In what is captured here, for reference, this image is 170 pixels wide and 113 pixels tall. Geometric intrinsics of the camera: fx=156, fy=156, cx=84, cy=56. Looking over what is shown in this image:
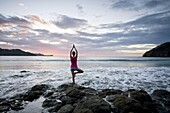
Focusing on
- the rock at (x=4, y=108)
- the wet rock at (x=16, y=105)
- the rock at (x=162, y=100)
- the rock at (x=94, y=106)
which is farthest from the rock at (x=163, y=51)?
the rock at (x=4, y=108)

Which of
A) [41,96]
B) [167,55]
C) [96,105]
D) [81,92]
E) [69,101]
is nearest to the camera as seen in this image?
[96,105]

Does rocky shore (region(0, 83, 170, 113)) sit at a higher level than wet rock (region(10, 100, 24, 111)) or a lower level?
higher

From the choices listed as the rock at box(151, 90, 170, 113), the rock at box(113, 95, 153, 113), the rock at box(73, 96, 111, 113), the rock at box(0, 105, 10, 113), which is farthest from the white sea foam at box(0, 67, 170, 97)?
the rock at box(73, 96, 111, 113)

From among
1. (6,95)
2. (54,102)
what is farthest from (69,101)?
(6,95)

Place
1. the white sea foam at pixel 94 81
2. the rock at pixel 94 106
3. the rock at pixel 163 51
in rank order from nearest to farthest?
the rock at pixel 94 106 → the white sea foam at pixel 94 81 → the rock at pixel 163 51

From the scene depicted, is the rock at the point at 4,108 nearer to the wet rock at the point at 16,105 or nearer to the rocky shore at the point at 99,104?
the rocky shore at the point at 99,104

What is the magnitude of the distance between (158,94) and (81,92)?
5.44 meters

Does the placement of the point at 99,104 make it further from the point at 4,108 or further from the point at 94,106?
the point at 4,108

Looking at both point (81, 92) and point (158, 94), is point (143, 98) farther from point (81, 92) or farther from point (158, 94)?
point (81, 92)

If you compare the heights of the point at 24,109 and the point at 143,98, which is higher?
the point at 143,98

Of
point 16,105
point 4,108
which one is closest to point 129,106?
point 16,105

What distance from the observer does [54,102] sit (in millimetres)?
9719

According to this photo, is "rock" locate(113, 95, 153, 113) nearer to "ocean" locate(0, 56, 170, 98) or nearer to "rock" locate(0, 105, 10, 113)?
"ocean" locate(0, 56, 170, 98)

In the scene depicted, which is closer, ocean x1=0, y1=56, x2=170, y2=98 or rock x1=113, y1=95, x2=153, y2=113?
rock x1=113, y1=95, x2=153, y2=113
